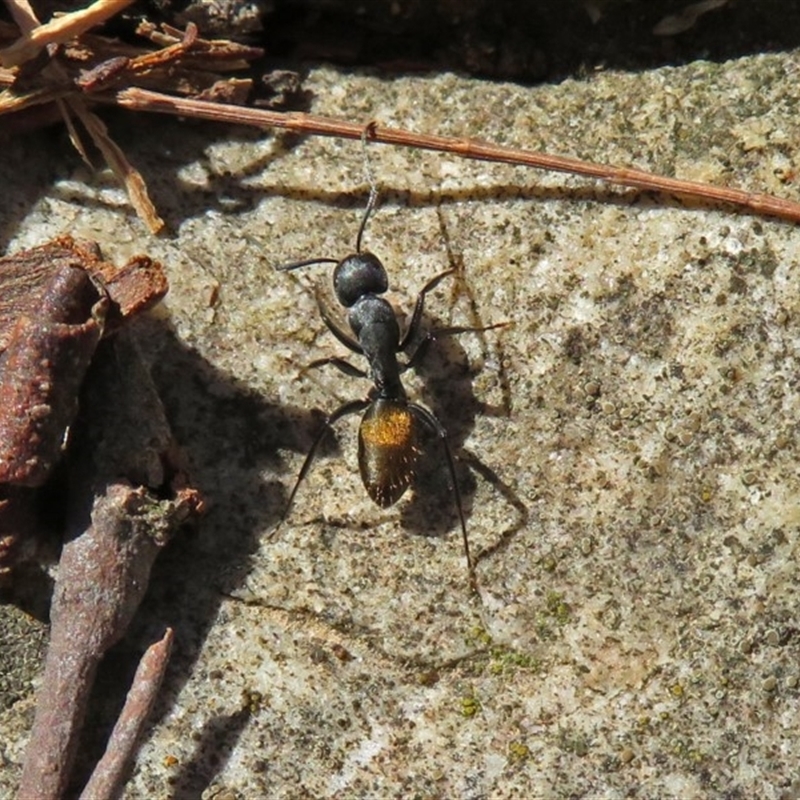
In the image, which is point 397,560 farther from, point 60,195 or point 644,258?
point 60,195

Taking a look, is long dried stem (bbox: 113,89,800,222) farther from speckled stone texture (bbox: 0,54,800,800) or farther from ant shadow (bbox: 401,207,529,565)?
ant shadow (bbox: 401,207,529,565)

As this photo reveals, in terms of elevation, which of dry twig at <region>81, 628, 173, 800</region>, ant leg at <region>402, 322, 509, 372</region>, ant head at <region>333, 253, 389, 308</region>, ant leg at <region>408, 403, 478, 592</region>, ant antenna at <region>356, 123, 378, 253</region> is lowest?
dry twig at <region>81, 628, 173, 800</region>

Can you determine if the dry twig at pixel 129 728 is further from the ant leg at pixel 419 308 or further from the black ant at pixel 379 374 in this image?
the ant leg at pixel 419 308

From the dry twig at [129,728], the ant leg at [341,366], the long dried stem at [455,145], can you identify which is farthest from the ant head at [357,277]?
the dry twig at [129,728]

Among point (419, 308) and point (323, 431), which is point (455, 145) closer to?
point (419, 308)

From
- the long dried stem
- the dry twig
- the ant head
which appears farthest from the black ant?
the dry twig

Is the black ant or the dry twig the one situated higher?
the black ant

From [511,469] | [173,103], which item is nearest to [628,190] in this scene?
[511,469]
